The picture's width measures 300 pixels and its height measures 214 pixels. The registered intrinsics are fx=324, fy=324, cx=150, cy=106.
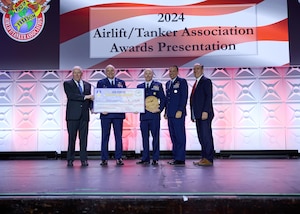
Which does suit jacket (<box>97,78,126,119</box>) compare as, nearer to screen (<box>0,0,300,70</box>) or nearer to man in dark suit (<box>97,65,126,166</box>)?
man in dark suit (<box>97,65,126,166</box>)

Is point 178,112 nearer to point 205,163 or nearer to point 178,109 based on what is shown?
point 178,109

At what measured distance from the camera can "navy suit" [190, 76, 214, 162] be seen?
4.44 m

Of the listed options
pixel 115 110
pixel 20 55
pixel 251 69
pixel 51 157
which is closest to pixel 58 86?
pixel 20 55

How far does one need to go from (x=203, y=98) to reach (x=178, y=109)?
39 centimetres

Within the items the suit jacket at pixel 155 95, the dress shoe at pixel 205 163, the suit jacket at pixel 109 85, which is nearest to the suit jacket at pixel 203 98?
the suit jacket at pixel 155 95

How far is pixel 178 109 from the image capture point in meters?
4.64

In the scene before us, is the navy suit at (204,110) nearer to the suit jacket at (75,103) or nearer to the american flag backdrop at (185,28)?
the american flag backdrop at (185,28)

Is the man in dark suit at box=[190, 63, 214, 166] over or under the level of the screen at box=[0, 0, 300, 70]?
under

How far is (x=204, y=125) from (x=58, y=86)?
3192 millimetres

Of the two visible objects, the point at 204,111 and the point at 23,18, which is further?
the point at 23,18

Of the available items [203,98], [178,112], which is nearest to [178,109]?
[178,112]

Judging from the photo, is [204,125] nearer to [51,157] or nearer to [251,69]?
[251,69]

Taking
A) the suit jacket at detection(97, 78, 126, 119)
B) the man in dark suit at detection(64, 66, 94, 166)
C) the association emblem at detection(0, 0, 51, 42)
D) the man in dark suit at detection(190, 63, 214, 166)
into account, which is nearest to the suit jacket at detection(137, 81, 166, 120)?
the suit jacket at detection(97, 78, 126, 119)

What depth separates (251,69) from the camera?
617 centimetres
